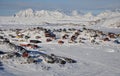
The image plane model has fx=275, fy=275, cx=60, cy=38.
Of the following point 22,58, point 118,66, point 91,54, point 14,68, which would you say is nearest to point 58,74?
point 14,68

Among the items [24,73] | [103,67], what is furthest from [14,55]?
[103,67]

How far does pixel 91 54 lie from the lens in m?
37.0

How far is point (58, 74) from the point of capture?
23.9 metres

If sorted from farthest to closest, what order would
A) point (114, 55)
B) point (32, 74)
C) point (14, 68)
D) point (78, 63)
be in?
1. point (114, 55)
2. point (78, 63)
3. point (14, 68)
4. point (32, 74)

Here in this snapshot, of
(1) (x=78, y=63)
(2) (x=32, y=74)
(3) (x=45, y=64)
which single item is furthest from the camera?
(1) (x=78, y=63)

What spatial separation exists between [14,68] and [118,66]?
1102cm

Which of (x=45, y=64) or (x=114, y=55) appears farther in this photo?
(x=114, y=55)

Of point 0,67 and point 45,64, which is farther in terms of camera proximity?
point 45,64

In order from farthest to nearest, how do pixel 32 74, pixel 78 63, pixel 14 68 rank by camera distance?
pixel 78 63
pixel 14 68
pixel 32 74

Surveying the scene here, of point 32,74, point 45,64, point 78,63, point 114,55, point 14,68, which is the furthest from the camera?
point 114,55

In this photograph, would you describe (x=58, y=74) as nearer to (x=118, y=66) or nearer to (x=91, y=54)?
(x=118, y=66)

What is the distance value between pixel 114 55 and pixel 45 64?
1226 centimetres

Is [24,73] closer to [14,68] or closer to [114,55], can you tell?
[14,68]

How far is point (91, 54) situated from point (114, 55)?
305cm
